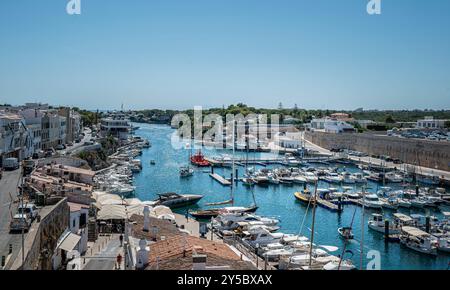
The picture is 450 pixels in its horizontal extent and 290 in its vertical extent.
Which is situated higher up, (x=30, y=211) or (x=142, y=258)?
(x=30, y=211)

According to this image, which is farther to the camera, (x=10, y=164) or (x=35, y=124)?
(x=35, y=124)


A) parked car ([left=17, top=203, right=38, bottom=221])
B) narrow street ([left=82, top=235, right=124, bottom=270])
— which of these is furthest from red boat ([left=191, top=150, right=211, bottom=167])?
parked car ([left=17, top=203, right=38, bottom=221])

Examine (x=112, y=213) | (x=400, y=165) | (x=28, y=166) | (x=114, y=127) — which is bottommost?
(x=400, y=165)

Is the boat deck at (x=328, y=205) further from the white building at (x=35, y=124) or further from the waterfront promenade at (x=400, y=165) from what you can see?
the white building at (x=35, y=124)

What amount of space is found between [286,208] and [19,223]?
33.5ft

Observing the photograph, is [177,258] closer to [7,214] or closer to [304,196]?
[7,214]

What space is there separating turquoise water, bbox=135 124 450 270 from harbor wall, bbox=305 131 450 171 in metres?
3.28

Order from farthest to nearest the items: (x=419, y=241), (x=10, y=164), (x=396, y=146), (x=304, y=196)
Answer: (x=396, y=146)
(x=304, y=196)
(x=10, y=164)
(x=419, y=241)

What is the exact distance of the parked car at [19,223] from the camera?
16.0ft

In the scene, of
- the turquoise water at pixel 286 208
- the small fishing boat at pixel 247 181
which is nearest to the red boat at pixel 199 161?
the turquoise water at pixel 286 208

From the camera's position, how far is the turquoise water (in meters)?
9.55

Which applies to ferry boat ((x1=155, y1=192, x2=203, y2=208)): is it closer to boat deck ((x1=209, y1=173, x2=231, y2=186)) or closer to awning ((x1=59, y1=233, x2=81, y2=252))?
boat deck ((x1=209, y1=173, x2=231, y2=186))

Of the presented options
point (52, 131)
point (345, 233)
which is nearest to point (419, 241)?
point (345, 233)

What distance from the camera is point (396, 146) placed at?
987 inches
